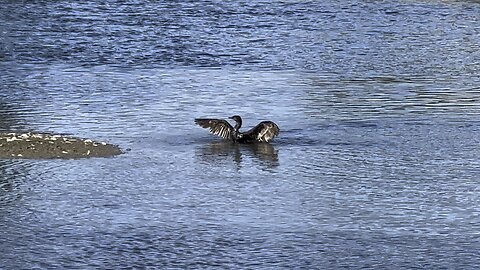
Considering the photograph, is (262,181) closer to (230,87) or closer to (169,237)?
(169,237)

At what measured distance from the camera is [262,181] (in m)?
12.2

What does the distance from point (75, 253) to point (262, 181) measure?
3.04m

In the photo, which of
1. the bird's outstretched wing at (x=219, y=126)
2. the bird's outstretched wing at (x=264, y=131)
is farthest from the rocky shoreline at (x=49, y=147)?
the bird's outstretched wing at (x=264, y=131)

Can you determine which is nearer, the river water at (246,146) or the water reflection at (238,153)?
the river water at (246,146)

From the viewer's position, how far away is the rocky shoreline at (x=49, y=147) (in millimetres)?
13133

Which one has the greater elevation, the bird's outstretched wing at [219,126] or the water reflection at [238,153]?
the bird's outstretched wing at [219,126]

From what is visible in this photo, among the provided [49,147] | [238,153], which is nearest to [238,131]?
[238,153]

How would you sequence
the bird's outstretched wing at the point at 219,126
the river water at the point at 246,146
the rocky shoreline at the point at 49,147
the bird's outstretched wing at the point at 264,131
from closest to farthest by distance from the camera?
the river water at the point at 246,146, the rocky shoreline at the point at 49,147, the bird's outstretched wing at the point at 264,131, the bird's outstretched wing at the point at 219,126

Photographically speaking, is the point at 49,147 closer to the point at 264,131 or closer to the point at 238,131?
the point at 238,131

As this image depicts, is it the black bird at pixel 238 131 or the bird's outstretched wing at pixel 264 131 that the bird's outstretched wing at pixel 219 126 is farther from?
the bird's outstretched wing at pixel 264 131

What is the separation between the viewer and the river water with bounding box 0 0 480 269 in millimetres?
9867

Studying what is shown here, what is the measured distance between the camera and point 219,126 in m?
14.3

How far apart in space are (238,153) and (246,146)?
414 millimetres

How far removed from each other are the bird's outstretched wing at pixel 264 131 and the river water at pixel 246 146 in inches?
8.1
